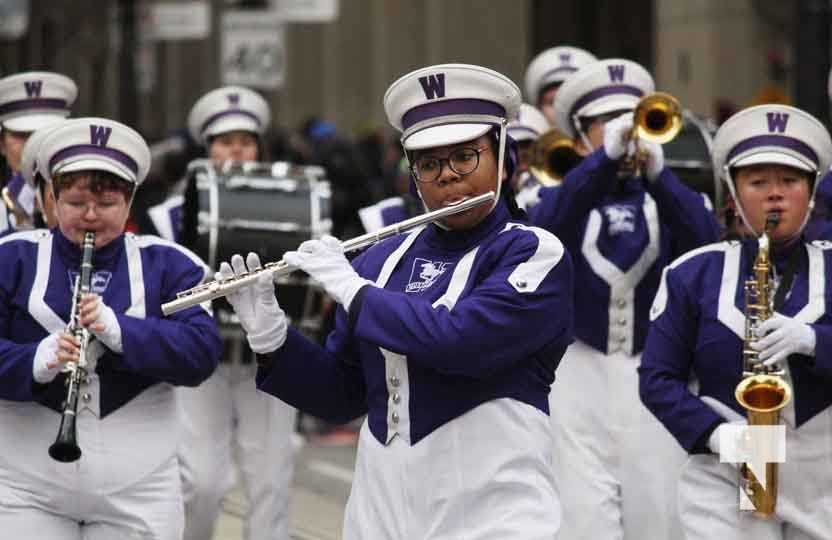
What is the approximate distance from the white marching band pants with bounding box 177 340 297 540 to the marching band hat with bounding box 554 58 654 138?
2171mm

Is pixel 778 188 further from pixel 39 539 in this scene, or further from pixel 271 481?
pixel 271 481

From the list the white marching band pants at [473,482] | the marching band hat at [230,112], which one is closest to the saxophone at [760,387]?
the white marching band pants at [473,482]

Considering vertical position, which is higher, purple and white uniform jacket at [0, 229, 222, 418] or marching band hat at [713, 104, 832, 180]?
marching band hat at [713, 104, 832, 180]

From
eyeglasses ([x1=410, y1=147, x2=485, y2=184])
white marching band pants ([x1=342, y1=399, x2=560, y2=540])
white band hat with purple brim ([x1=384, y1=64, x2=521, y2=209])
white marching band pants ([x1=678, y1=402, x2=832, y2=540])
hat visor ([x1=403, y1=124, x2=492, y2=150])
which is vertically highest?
white band hat with purple brim ([x1=384, y1=64, x2=521, y2=209])

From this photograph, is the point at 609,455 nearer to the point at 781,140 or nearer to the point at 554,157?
the point at 554,157

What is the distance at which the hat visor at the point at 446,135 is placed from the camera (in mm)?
5965

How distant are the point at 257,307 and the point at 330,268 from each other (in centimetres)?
29

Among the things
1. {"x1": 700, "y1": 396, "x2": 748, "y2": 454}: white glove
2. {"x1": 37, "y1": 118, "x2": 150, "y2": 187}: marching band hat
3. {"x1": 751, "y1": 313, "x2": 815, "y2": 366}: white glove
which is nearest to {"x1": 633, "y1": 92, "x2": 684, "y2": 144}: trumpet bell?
{"x1": 700, "y1": 396, "x2": 748, "y2": 454}: white glove

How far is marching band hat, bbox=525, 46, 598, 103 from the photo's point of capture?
10.4 meters

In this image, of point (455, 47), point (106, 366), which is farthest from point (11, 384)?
point (455, 47)

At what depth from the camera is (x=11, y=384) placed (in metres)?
7.09

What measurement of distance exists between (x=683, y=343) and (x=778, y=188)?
1.98ft

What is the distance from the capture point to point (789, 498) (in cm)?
677

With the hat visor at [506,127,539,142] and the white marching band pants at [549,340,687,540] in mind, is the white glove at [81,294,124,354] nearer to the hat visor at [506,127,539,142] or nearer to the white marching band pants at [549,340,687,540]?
the white marching band pants at [549,340,687,540]
